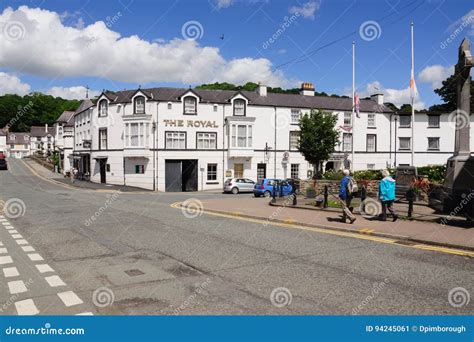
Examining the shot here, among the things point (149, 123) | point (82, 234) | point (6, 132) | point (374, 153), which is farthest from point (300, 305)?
point (6, 132)

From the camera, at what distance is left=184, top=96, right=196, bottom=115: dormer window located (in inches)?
1583

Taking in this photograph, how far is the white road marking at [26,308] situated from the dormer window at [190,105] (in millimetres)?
35023

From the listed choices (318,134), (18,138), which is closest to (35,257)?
(318,134)

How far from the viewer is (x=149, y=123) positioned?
39219 millimetres

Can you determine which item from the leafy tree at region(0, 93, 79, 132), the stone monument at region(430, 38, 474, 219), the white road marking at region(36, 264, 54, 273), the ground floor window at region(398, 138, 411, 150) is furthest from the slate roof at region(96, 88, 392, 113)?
the leafy tree at region(0, 93, 79, 132)

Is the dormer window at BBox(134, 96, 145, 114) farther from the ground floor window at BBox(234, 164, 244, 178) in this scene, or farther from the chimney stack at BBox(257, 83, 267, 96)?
the chimney stack at BBox(257, 83, 267, 96)

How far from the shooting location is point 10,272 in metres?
7.83

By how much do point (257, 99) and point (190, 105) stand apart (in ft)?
25.7

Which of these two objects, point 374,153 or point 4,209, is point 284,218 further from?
point 374,153

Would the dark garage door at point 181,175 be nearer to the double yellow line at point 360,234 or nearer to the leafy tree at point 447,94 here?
the double yellow line at point 360,234

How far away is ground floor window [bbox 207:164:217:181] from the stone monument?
92.8ft

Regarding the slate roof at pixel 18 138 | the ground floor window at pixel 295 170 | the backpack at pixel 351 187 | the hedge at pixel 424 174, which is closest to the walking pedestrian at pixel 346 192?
the backpack at pixel 351 187

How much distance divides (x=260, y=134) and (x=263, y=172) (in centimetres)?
412

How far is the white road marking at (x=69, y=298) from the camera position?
6035 millimetres
